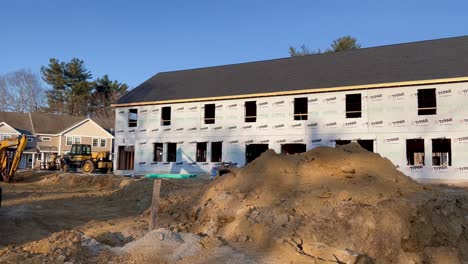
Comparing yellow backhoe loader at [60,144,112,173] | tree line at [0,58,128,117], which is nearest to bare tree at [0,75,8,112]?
tree line at [0,58,128,117]

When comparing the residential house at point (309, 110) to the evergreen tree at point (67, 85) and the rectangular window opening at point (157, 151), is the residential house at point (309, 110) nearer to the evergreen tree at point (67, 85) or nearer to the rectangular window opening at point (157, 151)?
the rectangular window opening at point (157, 151)

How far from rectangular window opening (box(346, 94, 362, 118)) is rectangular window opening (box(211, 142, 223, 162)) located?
8.31 m

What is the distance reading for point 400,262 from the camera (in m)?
7.23

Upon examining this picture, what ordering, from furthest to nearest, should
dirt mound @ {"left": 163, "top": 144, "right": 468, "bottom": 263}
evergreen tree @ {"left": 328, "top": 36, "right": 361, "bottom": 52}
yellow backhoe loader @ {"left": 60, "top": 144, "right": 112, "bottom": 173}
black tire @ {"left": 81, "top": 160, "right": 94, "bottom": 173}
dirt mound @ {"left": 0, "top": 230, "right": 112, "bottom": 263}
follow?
evergreen tree @ {"left": 328, "top": 36, "right": 361, "bottom": 52} < yellow backhoe loader @ {"left": 60, "top": 144, "right": 112, "bottom": 173} < black tire @ {"left": 81, "top": 160, "right": 94, "bottom": 173} < dirt mound @ {"left": 163, "top": 144, "right": 468, "bottom": 263} < dirt mound @ {"left": 0, "top": 230, "right": 112, "bottom": 263}

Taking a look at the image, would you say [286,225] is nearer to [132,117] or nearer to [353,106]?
[353,106]

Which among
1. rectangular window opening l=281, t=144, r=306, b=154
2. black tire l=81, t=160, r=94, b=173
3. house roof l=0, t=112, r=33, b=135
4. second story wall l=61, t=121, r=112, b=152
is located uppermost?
house roof l=0, t=112, r=33, b=135

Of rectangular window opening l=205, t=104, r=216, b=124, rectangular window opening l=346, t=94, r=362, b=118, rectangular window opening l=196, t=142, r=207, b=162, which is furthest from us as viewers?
rectangular window opening l=196, t=142, r=207, b=162

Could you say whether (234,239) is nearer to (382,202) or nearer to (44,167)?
(382,202)

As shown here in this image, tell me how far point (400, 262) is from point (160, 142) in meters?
23.6

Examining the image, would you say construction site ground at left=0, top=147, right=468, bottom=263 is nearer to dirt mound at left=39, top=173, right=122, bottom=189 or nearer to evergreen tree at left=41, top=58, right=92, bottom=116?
dirt mound at left=39, top=173, right=122, bottom=189

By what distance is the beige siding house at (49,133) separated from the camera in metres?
50.2

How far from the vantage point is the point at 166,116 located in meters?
30.7

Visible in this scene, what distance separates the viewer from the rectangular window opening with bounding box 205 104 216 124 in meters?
28.1

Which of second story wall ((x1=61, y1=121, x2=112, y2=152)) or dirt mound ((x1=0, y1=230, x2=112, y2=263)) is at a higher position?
second story wall ((x1=61, y1=121, x2=112, y2=152))
